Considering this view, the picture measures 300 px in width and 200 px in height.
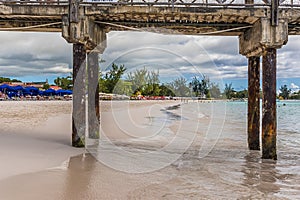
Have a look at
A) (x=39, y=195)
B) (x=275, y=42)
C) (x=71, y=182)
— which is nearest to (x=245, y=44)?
(x=275, y=42)

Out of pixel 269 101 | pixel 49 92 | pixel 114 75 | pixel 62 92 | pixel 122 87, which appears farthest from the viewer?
pixel 62 92

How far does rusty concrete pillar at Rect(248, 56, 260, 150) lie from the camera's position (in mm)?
10797

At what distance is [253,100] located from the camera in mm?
10883

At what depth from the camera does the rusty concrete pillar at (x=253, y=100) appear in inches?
425

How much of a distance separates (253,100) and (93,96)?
546 cm

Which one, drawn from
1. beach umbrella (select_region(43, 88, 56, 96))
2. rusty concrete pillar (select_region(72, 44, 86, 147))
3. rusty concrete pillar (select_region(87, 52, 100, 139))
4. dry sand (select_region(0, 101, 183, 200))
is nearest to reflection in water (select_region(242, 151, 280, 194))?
dry sand (select_region(0, 101, 183, 200))

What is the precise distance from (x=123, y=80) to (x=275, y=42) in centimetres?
4935

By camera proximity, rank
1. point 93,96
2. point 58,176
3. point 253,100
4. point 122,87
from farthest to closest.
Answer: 1. point 122,87
2. point 93,96
3. point 253,100
4. point 58,176

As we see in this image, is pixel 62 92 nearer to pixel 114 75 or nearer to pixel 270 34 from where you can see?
pixel 114 75

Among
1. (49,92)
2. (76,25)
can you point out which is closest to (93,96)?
(76,25)

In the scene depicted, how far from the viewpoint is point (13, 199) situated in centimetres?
511

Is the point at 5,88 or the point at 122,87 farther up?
the point at 122,87

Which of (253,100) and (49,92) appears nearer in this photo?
(253,100)

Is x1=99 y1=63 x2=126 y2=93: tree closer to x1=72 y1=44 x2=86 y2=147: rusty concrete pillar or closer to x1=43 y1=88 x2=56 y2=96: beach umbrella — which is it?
x1=43 y1=88 x2=56 y2=96: beach umbrella
